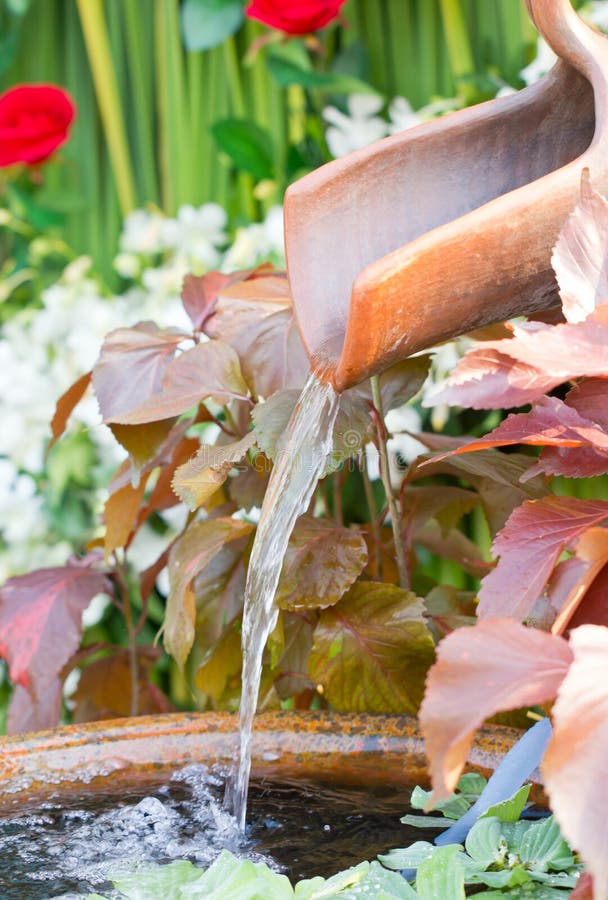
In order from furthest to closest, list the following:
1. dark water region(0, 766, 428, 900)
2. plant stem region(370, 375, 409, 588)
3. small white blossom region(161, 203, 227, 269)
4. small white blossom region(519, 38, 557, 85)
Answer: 1. small white blossom region(161, 203, 227, 269)
2. small white blossom region(519, 38, 557, 85)
3. plant stem region(370, 375, 409, 588)
4. dark water region(0, 766, 428, 900)

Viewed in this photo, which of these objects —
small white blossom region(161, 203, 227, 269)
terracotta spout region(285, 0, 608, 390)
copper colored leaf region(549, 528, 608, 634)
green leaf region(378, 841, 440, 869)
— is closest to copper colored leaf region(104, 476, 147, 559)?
terracotta spout region(285, 0, 608, 390)

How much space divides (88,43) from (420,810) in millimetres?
1716

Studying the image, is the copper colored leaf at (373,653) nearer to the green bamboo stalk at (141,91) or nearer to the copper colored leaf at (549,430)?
the copper colored leaf at (549,430)

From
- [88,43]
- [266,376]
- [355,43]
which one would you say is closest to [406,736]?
[266,376]

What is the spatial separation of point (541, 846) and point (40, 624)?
Answer: 0.64m

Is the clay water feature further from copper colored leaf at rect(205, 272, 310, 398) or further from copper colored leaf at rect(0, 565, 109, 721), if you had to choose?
copper colored leaf at rect(0, 565, 109, 721)

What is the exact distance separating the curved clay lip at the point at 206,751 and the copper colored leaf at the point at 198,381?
27 centimetres

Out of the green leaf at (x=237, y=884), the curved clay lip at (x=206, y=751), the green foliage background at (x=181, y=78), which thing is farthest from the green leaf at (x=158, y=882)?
the green foliage background at (x=181, y=78)

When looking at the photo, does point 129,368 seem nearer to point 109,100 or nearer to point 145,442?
point 145,442

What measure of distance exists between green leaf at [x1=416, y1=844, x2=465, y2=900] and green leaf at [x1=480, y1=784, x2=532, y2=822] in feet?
→ 0.29

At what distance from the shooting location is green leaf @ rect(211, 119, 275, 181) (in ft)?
6.35

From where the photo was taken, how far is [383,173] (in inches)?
33.9

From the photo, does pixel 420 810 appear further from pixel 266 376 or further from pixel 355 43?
pixel 355 43

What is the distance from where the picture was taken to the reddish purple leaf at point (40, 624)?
1.17 meters
